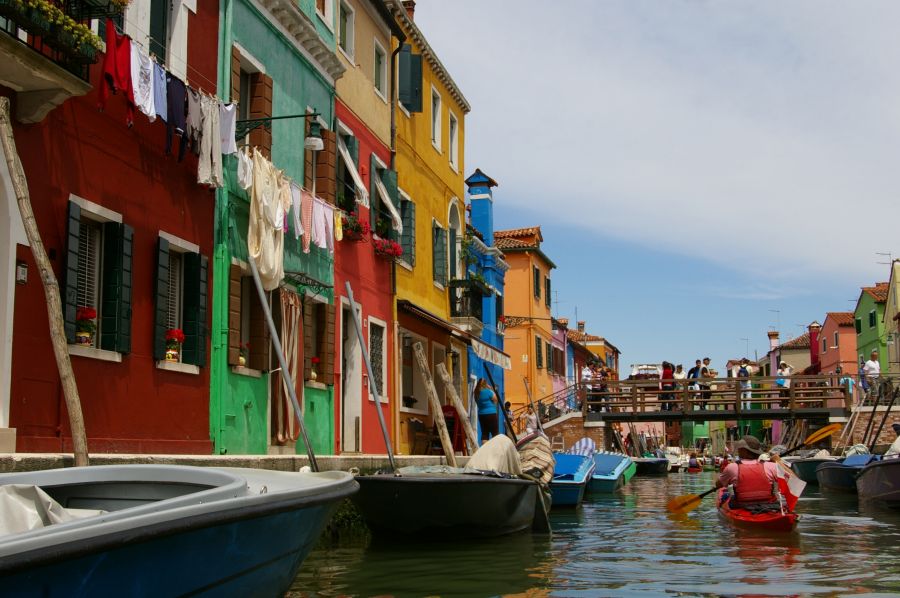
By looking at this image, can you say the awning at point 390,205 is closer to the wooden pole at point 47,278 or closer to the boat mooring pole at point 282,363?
the boat mooring pole at point 282,363

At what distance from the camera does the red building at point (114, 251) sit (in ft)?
30.8

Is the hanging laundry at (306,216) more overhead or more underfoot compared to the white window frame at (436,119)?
more underfoot

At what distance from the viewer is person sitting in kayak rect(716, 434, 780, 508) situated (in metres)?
13.8

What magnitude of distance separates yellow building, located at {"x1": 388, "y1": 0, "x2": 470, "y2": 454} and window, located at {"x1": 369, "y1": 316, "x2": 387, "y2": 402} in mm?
515

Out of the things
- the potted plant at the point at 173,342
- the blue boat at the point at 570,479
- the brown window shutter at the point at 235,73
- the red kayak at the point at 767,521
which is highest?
the brown window shutter at the point at 235,73

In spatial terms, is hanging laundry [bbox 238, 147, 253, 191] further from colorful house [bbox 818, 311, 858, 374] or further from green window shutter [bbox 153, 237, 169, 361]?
colorful house [bbox 818, 311, 858, 374]

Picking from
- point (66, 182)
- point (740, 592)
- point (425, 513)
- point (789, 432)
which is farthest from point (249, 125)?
point (789, 432)

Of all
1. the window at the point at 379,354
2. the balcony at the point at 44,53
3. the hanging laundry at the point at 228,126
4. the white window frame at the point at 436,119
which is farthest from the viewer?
the white window frame at the point at 436,119

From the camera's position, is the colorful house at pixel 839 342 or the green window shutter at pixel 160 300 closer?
the green window shutter at pixel 160 300

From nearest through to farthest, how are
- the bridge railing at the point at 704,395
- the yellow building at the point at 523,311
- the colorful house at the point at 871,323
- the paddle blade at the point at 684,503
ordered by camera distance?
the paddle blade at the point at 684,503 < the bridge railing at the point at 704,395 < the yellow building at the point at 523,311 < the colorful house at the point at 871,323

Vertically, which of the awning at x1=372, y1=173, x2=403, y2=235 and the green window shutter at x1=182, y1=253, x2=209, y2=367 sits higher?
A: the awning at x1=372, y1=173, x2=403, y2=235

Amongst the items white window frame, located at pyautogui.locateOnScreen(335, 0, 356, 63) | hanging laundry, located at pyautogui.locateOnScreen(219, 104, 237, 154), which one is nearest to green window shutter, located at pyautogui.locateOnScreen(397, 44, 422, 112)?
white window frame, located at pyautogui.locateOnScreen(335, 0, 356, 63)

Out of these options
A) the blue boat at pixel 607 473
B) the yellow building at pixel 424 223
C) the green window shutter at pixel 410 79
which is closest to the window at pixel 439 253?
the yellow building at pixel 424 223

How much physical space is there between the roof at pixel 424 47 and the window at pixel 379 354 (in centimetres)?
605
